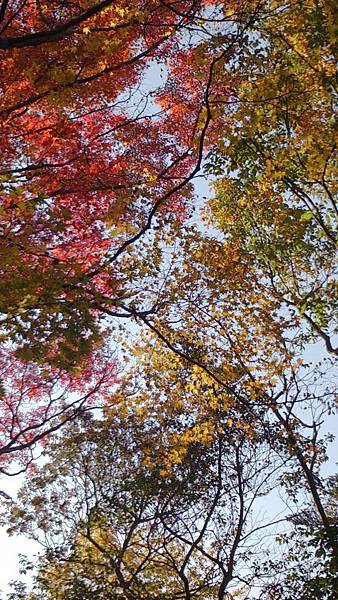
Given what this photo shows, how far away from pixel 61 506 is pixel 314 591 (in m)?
5.71

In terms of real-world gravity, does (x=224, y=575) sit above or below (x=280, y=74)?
below

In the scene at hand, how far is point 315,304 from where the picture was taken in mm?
10391

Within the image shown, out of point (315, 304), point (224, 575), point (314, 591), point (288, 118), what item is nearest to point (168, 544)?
point (224, 575)

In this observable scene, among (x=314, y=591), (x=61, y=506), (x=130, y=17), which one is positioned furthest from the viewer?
(x=61, y=506)

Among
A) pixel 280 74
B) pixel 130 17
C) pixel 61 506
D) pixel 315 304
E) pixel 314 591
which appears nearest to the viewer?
pixel 130 17

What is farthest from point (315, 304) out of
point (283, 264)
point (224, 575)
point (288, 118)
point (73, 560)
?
point (73, 560)

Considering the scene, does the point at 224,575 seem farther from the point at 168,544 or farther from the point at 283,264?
the point at 283,264

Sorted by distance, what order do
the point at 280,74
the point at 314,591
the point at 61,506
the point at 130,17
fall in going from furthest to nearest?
1. the point at 61,506
2. the point at 314,591
3. the point at 280,74
4. the point at 130,17

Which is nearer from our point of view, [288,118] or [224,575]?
[288,118]

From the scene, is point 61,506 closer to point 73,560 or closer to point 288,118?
point 73,560

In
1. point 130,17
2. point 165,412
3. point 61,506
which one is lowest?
point 61,506

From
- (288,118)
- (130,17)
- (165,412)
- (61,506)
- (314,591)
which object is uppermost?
(288,118)

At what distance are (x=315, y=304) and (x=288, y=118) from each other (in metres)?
3.30

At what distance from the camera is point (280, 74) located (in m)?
8.08
